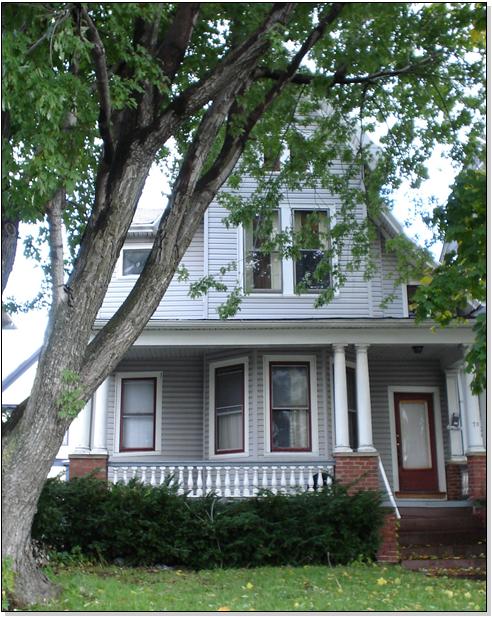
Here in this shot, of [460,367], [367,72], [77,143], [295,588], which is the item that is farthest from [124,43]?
[460,367]

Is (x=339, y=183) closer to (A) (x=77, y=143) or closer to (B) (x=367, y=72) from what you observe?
(B) (x=367, y=72)

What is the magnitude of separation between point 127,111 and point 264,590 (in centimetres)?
579

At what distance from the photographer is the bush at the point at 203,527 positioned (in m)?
11.8

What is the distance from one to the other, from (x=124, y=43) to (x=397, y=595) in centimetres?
677

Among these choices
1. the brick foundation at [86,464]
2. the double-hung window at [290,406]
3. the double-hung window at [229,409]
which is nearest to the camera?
the brick foundation at [86,464]

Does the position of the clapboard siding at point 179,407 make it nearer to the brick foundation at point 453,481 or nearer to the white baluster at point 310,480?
the white baluster at point 310,480

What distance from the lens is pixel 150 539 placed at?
11672 mm

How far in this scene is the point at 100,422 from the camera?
14445mm

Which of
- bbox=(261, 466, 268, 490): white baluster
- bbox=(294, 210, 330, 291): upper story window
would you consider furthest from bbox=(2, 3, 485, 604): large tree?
bbox=(261, 466, 268, 490): white baluster

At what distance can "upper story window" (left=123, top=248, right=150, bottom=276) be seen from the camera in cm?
1650

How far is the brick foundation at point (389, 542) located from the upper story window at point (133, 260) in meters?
7.17

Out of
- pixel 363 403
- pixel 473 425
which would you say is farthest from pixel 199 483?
pixel 473 425

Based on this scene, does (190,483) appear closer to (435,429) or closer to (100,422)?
(100,422)

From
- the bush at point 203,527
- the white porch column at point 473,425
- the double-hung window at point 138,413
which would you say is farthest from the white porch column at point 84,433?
the white porch column at point 473,425
